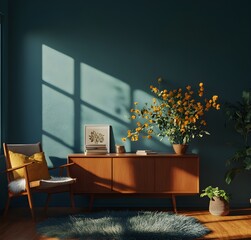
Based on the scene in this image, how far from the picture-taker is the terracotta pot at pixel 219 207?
5231 mm

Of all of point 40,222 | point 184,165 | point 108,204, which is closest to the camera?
point 40,222

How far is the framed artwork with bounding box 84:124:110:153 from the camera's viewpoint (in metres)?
5.77

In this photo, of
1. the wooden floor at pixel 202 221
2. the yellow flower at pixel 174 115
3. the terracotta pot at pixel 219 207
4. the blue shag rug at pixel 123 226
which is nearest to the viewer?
the blue shag rug at pixel 123 226

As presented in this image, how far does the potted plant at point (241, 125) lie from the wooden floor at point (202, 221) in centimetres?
50

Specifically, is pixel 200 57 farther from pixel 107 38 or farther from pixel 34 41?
pixel 34 41

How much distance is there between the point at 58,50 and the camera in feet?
19.1

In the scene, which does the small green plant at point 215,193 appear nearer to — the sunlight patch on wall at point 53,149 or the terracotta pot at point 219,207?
the terracotta pot at point 219,207

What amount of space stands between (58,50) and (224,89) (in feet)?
7.28

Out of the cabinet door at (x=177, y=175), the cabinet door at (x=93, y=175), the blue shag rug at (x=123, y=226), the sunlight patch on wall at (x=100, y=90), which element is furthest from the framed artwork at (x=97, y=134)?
the blue shag rug at (x=123, y=226)

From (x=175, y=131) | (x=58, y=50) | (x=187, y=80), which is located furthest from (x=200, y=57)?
(x=58, y=50)

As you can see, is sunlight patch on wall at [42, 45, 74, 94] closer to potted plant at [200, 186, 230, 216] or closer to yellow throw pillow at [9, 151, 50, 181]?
yellow throw pillow at [9, 151, 50, 181]

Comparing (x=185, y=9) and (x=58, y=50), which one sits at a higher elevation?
(x=185, y=9)

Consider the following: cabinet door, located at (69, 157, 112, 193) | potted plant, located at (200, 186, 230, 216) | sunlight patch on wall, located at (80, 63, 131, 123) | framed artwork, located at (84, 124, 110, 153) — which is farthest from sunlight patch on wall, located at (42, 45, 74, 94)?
potted plant, located at (200, 186, 230, 216)

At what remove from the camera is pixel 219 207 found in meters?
5.24
